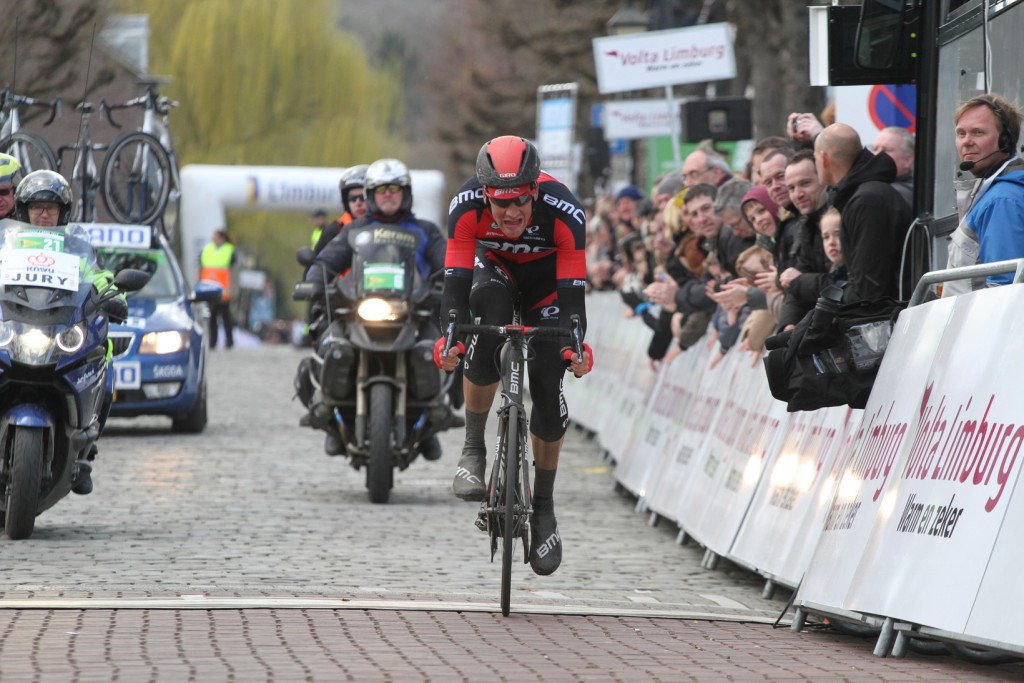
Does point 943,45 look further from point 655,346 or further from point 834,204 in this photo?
point 655,346

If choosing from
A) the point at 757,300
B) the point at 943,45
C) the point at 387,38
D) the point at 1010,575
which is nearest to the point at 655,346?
the point at 757,300

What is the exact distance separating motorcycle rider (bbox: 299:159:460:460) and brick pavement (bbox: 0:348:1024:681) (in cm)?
155

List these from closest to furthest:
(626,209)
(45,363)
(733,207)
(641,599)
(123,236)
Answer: (641,599)
(45,363)
(733,207)
(123,236)
(626,209)

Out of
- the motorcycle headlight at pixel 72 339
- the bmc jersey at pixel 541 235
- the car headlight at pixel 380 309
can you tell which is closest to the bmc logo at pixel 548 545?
the bmc jersey at pixel 541 235

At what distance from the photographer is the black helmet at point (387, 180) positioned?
13665 millimetres

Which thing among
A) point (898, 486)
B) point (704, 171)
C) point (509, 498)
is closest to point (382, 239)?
point (704, 171)

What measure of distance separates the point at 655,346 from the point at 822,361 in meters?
6.14

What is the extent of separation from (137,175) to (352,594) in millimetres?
9195

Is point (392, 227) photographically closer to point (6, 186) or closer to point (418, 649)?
point (6, 186)

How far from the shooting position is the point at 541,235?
888cm

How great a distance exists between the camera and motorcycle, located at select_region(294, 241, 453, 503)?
1339 cm

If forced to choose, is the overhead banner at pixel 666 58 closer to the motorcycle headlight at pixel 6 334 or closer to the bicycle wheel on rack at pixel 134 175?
the bicycle wheel on rack at pixel 134 175

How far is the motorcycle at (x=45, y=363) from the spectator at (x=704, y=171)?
463 centimetres

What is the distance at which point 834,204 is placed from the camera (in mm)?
9703
